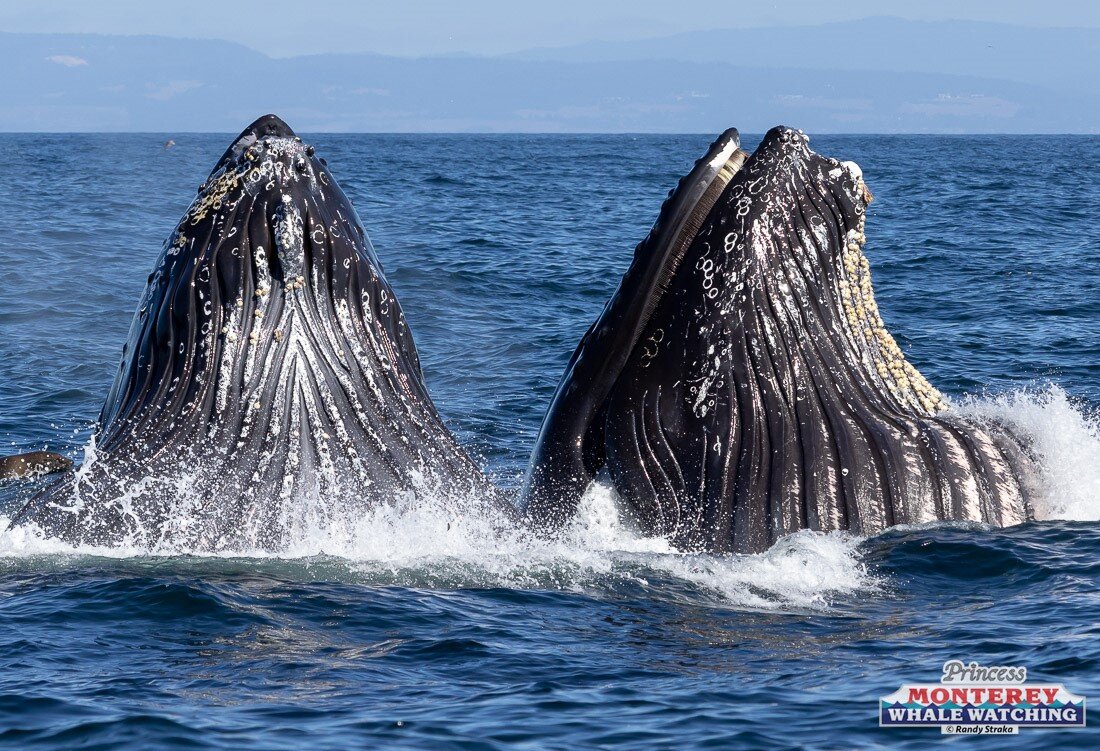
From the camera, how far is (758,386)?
345 inches

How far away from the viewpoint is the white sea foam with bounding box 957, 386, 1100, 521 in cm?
948

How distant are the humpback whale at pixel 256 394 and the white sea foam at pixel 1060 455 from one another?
3.55 metres

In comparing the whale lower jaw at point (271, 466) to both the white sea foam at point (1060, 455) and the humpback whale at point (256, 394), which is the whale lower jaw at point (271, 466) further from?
the white sea foam at point (1060, 455)

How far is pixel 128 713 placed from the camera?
6.77m

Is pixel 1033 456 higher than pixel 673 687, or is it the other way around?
pixel 1033 456

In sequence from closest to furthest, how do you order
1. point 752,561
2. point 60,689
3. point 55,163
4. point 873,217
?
1. point 60,689
2. point 752,561
3. point 873,217
4. point 55,163

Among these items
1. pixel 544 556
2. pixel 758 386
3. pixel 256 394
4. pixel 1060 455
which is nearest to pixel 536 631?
pixel 544 556

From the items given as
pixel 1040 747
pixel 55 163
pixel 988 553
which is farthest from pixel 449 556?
pixel 55 163

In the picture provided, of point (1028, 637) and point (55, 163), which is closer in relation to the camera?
point (1028, 637)

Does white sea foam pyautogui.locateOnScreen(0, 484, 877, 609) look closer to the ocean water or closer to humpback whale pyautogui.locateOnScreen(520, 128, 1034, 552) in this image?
the ocean water

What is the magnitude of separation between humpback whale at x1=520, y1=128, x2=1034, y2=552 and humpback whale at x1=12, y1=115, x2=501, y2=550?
1.14 metres

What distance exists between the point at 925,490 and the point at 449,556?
9.35 feet

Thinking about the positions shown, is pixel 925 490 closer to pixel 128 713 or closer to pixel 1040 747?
pixel 1040 747

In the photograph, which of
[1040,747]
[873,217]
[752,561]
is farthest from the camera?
[873,217]
